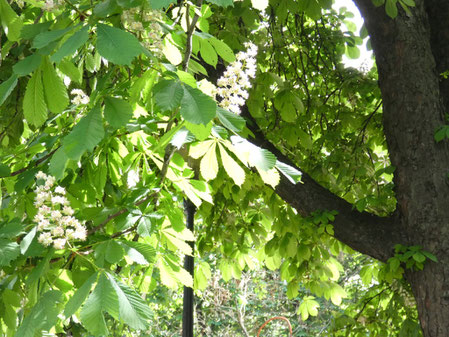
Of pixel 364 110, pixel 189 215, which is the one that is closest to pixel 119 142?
pixel 189 215

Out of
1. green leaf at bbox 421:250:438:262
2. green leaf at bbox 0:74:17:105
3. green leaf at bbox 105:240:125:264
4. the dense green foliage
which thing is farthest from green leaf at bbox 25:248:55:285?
green leaf at bbox 421:250:438:262

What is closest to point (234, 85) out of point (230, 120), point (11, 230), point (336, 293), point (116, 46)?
point (230, 120)

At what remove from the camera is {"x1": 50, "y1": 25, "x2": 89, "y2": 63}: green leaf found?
0.89 metres

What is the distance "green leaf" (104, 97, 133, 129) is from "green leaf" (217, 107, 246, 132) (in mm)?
185

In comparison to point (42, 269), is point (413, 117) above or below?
above

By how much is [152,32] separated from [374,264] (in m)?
2.39

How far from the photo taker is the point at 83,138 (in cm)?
98

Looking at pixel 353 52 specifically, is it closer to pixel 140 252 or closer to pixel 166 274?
pixel 166 274

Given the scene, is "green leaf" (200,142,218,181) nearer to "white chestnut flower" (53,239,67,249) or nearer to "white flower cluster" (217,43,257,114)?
"white flower cluster" (217,43,257,114)

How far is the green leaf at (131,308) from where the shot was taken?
99 cm

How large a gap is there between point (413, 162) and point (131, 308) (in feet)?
5.35

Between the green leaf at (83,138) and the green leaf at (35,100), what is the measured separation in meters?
0.23

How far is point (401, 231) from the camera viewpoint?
2.32 metres

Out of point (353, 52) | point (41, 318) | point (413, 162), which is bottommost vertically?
point (41, 318)
